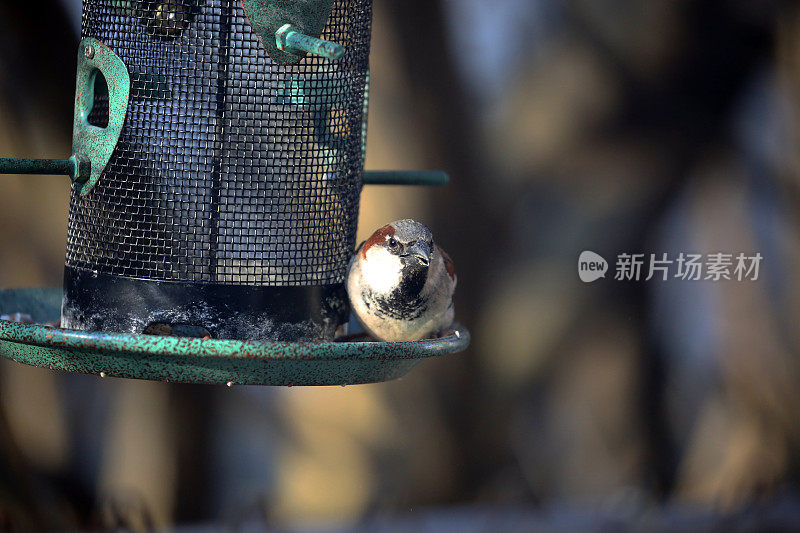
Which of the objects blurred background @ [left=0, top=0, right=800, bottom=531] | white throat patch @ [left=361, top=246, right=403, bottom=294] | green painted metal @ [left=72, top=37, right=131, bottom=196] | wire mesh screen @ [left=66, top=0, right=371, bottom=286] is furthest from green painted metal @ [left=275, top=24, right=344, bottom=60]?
Answer: blurred background @ [left=0, top=0, right=800, bottom=531]

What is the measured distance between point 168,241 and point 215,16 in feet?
2.05

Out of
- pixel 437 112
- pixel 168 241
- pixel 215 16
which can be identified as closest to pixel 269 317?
pixel 168 241

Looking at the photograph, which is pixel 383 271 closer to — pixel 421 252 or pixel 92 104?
pixel 421 252

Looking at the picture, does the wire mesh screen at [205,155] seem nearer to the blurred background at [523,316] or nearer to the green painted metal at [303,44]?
the green painted metal at [303,44]

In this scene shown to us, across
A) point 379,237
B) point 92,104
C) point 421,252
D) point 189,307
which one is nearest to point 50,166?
point 92,104

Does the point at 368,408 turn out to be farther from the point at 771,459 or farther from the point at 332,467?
the point at 771,459

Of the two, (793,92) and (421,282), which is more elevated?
(793,92)

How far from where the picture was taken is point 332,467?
514 centimetres

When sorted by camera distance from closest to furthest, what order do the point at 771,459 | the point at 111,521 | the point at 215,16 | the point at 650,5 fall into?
the point at 215,16, the point at 111,521, the point at 650,5, the point at 771,459

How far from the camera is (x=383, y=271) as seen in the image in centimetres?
275

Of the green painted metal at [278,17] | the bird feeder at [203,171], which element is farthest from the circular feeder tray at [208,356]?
the green painted metal at [278,17]

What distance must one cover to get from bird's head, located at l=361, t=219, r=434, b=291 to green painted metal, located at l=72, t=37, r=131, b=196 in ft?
2.58

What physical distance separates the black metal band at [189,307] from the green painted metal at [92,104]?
32 cm

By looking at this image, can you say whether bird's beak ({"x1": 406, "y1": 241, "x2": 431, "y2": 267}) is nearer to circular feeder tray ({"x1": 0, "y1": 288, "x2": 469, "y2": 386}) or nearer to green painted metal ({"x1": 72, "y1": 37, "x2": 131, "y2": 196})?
circular feeder tray ({"x1": 0, "y1": 288, "x2": 469, "y2": 386})
